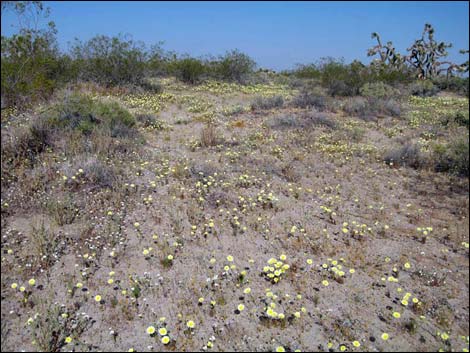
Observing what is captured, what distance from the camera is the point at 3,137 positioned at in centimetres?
664

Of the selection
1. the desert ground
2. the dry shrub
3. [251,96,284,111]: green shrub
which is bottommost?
the desert ground

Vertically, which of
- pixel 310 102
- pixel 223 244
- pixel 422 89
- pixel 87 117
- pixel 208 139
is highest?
pixel 422 89

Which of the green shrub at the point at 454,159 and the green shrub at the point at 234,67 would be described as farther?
the green shrub at the point at 234,67

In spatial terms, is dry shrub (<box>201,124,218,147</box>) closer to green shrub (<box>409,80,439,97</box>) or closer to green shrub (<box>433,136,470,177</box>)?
green shrub (<box>433,136,470,177</box>)

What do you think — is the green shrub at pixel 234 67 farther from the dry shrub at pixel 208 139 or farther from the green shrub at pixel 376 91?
the dry shrub at pixel 208 139

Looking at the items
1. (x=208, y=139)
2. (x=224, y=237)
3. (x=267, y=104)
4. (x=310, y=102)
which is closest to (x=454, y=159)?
(x=208, y=139)

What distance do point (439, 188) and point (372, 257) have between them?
3.15 meters

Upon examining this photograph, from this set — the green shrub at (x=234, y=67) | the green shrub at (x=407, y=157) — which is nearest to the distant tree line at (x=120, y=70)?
the green shrub at (x=234, y=67)

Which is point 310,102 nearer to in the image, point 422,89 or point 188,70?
point 188,70

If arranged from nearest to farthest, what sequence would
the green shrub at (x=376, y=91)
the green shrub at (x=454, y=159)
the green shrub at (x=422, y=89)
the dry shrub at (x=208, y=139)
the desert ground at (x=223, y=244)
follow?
the desert ground at (x=223, y=244)
the green shrub at (x=454, y=159)
the dry shrub at (x=208, y=139)
the green shrub at (x=376, y=91)
the green shrub at (x=422, y=89)

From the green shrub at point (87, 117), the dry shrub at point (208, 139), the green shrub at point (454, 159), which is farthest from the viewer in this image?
the dry shrub at point (208, 139)

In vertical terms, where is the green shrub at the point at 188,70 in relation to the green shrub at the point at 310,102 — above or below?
above

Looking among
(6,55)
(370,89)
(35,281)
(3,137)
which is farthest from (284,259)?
(370,89)

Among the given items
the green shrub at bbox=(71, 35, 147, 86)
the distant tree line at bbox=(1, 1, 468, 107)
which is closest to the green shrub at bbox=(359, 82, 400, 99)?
the distant tree line at bbox=(1, 1, 468, 107)
